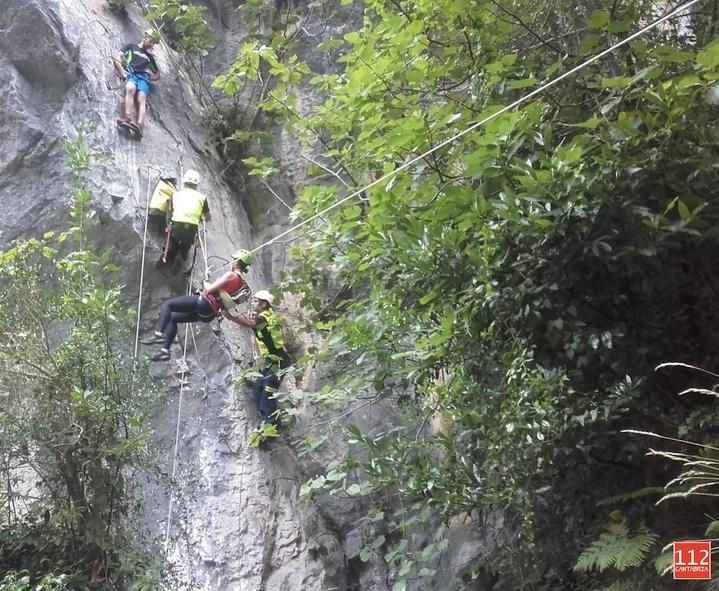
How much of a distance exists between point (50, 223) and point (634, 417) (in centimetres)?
550

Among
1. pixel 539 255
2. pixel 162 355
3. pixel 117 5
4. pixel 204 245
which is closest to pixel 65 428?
pixel 162 355

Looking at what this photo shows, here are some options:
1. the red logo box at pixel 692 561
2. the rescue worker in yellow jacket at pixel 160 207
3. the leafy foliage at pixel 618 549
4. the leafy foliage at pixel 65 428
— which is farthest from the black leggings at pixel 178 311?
the red logo box at pixel 692 561

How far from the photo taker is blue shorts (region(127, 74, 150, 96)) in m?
7.68

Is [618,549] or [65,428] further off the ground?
[65,428]

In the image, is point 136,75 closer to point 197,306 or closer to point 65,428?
point 197,306

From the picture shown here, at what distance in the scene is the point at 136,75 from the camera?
7.71 metres

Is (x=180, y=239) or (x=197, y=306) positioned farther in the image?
(x=180, y=239)

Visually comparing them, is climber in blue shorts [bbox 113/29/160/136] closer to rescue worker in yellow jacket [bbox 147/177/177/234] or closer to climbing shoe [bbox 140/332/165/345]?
rescue worker in yellow jacket [bbox 147/177/177/234]

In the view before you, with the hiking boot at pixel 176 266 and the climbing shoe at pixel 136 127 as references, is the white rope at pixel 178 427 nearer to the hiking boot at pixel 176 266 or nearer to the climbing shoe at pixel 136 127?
the hiking boot at pixel 176 266

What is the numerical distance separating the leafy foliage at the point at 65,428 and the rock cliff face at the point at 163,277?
0.48 metres

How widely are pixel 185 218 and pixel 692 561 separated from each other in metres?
5.28

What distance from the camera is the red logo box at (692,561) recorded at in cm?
247

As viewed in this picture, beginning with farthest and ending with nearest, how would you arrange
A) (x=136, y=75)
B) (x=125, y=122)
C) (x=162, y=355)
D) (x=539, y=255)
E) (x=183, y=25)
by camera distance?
(x=183, y=25), (x=136, y=75), (x=125, y=122), (x=162, y=355), (x=539, y=255)

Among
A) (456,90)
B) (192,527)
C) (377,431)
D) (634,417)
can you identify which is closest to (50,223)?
(192,527)
